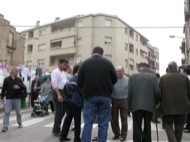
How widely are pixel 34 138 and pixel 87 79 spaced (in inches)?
110

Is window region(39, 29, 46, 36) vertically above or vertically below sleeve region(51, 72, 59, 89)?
above

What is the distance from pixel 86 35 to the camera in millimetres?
45719

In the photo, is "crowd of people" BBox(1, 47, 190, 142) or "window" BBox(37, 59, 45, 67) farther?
"window" BBox(37, 59, 45, 67)

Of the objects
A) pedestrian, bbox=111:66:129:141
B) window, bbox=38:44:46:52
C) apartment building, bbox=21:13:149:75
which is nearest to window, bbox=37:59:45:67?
apartment building, bbox=21:13:149:75

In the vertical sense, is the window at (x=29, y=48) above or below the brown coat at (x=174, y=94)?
above

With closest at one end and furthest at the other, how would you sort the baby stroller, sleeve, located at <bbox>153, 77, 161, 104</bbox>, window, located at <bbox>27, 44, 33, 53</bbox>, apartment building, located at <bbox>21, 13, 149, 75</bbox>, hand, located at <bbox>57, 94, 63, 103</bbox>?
sleeve, located at <bbox>153, 77, 161, 104</bbox> < hand, located at <bbox>57, 94, 63, 103</bbox> < the baby stroller < apartment building, located at <bbox>21, 13, 149, 75</bbox> < window, located at <bbox>27, 44, 33, 53</bbox>

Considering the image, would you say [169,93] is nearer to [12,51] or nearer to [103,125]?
[103,125]

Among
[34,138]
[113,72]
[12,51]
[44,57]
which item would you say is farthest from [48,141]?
[44,57]

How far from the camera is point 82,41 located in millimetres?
46250

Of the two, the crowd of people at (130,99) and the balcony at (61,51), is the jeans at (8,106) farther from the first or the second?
the balcony at (61,51)

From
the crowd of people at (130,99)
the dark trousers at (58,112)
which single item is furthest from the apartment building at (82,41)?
the crowd of people at (130,99)

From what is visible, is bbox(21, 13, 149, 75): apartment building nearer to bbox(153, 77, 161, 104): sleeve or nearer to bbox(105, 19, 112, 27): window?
bbox(105, 19, 112, 27): window

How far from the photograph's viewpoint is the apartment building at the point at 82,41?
45094mm

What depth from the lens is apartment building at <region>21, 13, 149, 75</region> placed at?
45094mm
